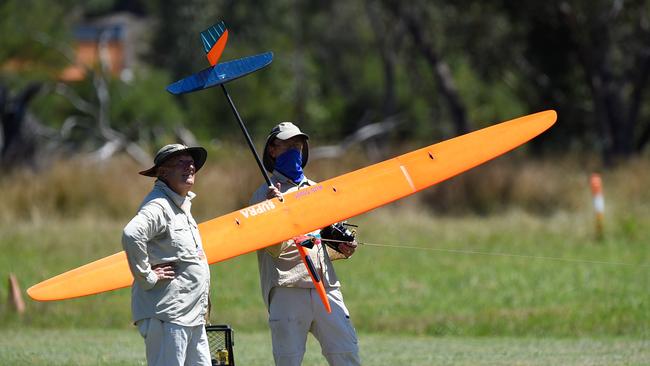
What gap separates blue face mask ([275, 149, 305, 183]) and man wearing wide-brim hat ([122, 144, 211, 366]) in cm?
95

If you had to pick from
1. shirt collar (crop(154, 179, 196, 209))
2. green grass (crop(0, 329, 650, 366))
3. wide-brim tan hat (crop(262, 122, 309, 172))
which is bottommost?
green grass (crop(0, 329, 650, 366))

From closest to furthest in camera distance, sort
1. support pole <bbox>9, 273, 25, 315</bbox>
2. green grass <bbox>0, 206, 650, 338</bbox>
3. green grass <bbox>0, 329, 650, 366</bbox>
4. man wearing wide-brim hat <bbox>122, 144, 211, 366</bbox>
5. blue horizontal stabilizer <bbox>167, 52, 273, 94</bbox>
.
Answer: man wearing wide-brim hat <bbox>122, 144, 211, 366</bbox>, blue horizontal stabilizer <bbox>167, 52, 273, 94</bbox>, green grass <bbox>0, 329, 650, 366</bbox>, green grass <bbox>0, 206, 650, 338</bbox>, support pole <bbox>9, 273, 25, 315</bbox>

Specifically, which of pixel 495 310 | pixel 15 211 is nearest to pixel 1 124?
pixel 15 211

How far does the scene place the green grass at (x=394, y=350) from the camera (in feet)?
32.8

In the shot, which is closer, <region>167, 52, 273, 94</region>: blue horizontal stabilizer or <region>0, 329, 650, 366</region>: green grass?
<region>167, 52, 273, 94</region>: blue horizontal stabilizer

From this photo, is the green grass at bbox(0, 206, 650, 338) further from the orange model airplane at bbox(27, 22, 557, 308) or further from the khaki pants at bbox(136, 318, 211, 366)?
the khaki pants at bbox(136, 318, 211, 366)

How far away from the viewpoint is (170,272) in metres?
6.82

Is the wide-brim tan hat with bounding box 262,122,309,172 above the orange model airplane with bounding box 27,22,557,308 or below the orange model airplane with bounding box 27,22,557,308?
above

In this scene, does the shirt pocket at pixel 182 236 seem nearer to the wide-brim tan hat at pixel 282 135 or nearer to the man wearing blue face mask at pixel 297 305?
the man wearing blue face mask at pixel 297 305

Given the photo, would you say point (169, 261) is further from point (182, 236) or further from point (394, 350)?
point (394, 350)

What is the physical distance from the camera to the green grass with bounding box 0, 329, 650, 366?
998cm

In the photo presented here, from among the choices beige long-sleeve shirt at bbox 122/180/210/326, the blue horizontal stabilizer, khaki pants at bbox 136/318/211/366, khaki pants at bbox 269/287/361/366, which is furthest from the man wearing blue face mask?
khaki pants at bbox 136/318/211/366

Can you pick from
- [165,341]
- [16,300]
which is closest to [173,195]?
[165,341]

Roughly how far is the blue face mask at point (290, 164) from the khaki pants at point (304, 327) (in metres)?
0.77
